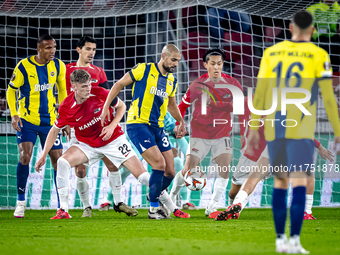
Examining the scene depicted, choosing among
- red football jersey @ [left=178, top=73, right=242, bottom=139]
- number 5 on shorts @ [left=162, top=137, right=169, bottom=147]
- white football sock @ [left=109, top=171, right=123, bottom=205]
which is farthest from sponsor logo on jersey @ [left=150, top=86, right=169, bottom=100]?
white football sock @ [left=109, top=171, right=123, bottom=205]

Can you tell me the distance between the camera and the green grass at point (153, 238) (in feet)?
9.78

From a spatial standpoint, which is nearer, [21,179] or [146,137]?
[146,137]

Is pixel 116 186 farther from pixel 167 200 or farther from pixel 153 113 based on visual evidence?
pixel 153 113

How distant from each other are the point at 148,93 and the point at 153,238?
229cm

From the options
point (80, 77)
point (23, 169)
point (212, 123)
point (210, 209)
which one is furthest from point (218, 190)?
point (23, 169)

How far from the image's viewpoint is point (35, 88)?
243 inches

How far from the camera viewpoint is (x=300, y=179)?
2900 mm

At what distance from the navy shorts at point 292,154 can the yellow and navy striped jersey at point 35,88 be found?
151 inches

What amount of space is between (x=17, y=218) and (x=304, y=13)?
416 centimetres

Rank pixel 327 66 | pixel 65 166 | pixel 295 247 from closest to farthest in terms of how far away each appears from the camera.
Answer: pixel 295 247
pixel 327 66
pixel 65 166

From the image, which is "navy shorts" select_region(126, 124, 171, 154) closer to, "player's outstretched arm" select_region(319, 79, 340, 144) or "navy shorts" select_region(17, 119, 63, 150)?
"navy shorts" select_region(17, 119, 63, 150)

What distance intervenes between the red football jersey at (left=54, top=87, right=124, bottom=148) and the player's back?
110 inches

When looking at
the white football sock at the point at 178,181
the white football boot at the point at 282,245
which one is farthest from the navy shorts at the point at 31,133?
the white football boot at the point at 282,245

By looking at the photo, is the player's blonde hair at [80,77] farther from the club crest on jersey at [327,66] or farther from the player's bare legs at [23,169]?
the club crest on jersey at [327,66]
